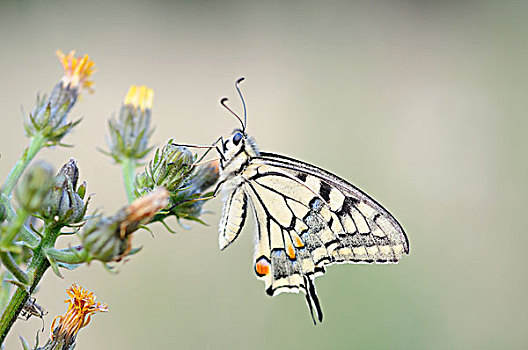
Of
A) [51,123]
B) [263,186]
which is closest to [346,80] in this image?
[263,186]

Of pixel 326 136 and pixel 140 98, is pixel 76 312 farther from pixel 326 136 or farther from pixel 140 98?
pixel 326 136

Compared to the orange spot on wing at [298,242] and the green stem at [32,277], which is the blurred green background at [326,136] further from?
the green stem at [32,277]

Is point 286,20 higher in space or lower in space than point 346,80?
higher

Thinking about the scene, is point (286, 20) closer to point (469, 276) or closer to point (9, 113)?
point (9, 113)

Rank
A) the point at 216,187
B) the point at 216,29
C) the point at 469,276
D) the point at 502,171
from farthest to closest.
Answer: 1. the point at 216,29
2. the point at 502,171
3. the point at 469,276
4. the point at 216,187

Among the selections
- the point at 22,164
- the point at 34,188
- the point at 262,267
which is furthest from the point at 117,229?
the point at 262,267

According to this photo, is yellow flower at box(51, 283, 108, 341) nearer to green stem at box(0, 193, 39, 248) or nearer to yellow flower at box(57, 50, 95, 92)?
green stem at box(0, 193, 39, 248)
